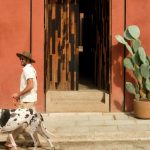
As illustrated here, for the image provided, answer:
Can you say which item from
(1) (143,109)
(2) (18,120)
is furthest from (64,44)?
(2) (18,120)

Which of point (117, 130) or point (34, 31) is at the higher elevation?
point (34, 31)

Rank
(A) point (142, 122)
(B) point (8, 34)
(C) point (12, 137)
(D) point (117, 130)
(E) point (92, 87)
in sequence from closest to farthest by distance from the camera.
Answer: (C) point (12, 137)
(D) point (117, 130)
(A) point (142, 122)
(B) point (8, 34)
(E) point (92, 87)

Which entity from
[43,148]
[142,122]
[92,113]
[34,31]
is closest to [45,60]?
[34,31]

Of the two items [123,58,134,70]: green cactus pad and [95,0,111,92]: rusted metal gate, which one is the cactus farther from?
[95,0,111,92]: rusted metal gate

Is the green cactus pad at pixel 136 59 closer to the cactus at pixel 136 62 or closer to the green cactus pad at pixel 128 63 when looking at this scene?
the cactus at pixel 136 62

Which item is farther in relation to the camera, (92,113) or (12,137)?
(92,113)

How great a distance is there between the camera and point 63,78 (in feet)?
46.9

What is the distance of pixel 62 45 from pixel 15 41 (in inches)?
56.7

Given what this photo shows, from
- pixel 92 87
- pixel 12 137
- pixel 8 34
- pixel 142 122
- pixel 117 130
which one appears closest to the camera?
pixel 12 137

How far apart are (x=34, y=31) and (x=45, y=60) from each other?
83 centimetres

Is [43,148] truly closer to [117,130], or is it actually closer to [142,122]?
[117,130]

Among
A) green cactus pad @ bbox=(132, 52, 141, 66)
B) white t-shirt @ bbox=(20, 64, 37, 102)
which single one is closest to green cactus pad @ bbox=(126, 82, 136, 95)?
green cactus pad @ bbox=(132, 52, 141, 66)

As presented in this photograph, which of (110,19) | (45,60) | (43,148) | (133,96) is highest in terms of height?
(110,19)

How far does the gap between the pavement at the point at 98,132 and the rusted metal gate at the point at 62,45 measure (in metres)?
1.42
